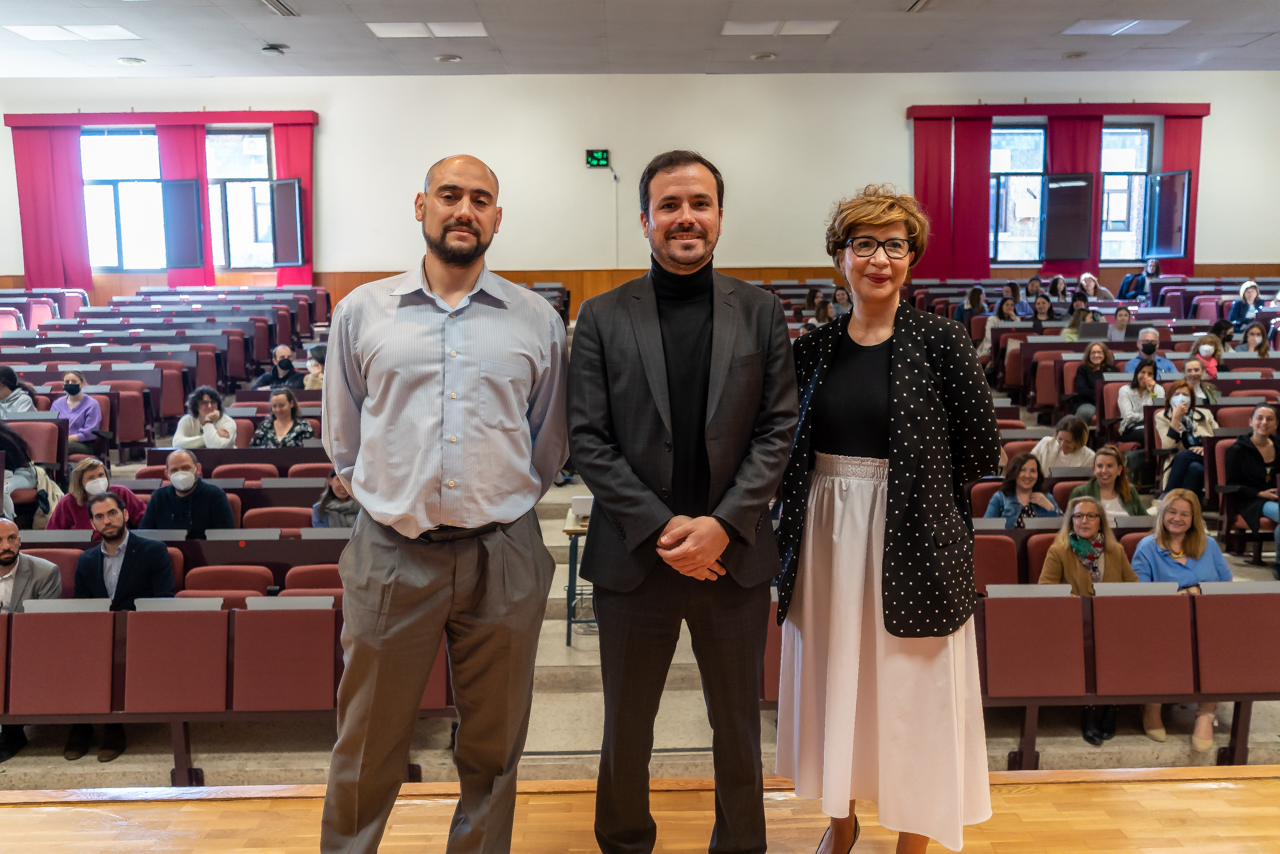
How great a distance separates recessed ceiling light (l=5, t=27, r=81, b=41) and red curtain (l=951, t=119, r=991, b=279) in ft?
34.6

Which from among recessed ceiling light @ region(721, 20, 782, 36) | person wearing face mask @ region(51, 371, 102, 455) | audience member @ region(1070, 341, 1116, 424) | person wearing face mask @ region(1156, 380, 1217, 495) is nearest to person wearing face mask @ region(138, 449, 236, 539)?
person wearing face mask @ region(51, 371, 102, 455)

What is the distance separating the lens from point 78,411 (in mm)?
5969

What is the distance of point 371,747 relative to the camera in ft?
5.18

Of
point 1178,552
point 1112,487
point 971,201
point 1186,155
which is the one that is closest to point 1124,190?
point 1186,155

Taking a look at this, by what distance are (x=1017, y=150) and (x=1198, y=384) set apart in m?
8.57

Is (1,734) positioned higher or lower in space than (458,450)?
lower

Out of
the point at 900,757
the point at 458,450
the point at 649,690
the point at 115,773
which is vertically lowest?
the point at 115,773

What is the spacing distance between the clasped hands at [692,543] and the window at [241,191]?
41.5 feet

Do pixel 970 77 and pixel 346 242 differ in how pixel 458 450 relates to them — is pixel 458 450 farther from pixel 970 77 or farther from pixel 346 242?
pixel 970 77

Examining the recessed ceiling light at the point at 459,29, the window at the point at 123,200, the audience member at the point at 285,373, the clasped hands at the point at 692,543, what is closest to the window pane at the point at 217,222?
the window at the point at 123,200

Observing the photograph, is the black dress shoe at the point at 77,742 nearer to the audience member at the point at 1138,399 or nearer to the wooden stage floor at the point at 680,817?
the wooden stage floor at the point at 680,817

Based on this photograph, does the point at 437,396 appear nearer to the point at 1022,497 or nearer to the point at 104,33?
the point at 1022,497

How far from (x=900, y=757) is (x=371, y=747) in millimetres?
919

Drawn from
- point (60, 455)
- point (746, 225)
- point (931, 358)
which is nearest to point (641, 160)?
point (746, 225)
